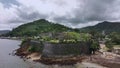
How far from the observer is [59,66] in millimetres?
63531

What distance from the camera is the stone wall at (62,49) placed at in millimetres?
71375

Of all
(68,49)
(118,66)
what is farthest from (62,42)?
(118,66)

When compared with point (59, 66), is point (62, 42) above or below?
above

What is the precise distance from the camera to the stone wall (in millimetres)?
71375

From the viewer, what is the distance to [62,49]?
71.9m

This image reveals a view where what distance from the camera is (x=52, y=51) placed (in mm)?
71500

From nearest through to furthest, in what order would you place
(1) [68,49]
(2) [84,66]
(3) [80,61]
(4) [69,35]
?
(2) [84,66], (3) [80,61], (1) [68,49], (4) [69,35]

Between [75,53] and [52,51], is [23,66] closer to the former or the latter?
[52,51]

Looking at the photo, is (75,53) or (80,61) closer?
(80,61)

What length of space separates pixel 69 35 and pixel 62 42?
20.0m

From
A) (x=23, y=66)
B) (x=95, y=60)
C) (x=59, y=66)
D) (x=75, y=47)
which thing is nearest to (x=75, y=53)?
(x=75, y=47)

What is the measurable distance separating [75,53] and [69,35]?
19.2 meters

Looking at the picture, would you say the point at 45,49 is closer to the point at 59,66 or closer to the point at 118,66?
the point at 59,66

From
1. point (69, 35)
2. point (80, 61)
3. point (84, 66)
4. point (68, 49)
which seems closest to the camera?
point (84, 66)
